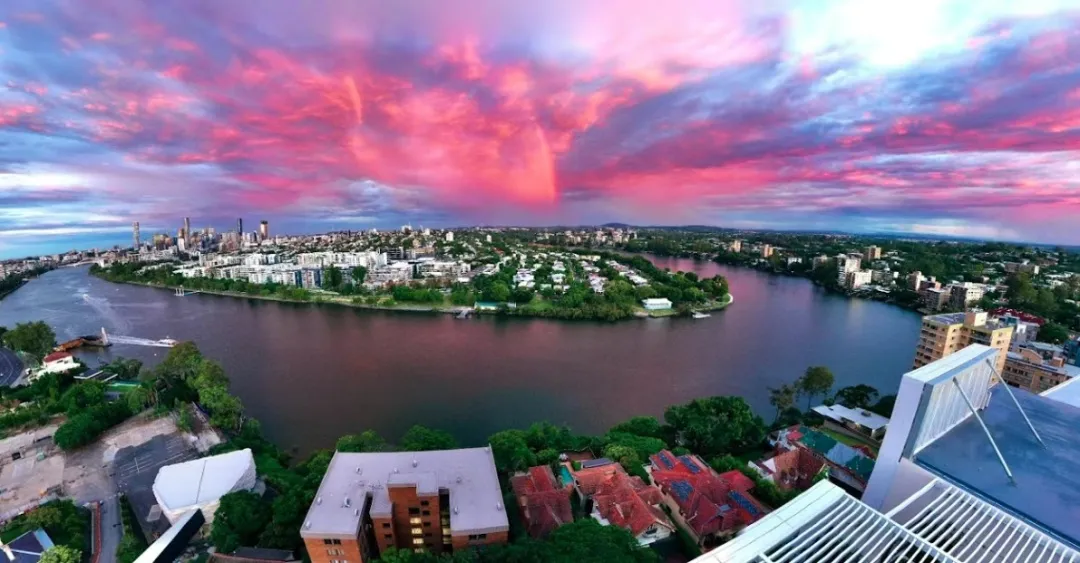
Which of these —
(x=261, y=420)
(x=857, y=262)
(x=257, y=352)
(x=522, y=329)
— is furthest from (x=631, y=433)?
(x=857, y=262)

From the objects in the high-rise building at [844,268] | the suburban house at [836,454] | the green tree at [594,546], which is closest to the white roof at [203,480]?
the green tree at [594,546]

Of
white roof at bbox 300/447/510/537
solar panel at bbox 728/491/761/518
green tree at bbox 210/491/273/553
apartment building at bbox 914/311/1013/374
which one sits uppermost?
apartment building at bbox 914/311/1013/374

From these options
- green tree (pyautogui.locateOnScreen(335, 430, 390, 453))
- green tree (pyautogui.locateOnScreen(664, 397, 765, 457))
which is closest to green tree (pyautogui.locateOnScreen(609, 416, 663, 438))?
green tree (pyautogui.locateOnScreen(664, 397, 765, 457))

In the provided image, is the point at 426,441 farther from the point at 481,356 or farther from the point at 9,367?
the point at 9,367

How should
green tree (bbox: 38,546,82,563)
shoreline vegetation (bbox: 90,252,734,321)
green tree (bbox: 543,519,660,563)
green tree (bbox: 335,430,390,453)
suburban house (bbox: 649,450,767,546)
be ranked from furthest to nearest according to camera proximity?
shoreline vegetation (bbox: 90,252,734,321) < green tree (bbox: 335,430,390,453) < suburban house (bbox: 649,450,767,546) < green tree (bbox: 38,546,82,563) < green tree (bbox: 543,519,660,563)

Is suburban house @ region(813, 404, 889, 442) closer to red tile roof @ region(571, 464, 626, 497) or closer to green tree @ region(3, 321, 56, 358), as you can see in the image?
red tile roof @ region(571, 464, 626, 497)

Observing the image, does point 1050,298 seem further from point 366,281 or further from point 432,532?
point 366,281

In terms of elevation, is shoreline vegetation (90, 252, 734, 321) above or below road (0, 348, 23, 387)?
above

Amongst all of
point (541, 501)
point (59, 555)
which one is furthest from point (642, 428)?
point (59, 555)

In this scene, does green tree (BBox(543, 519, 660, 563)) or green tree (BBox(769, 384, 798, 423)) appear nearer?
green tree (BBox(543, 519, 660, 563))
